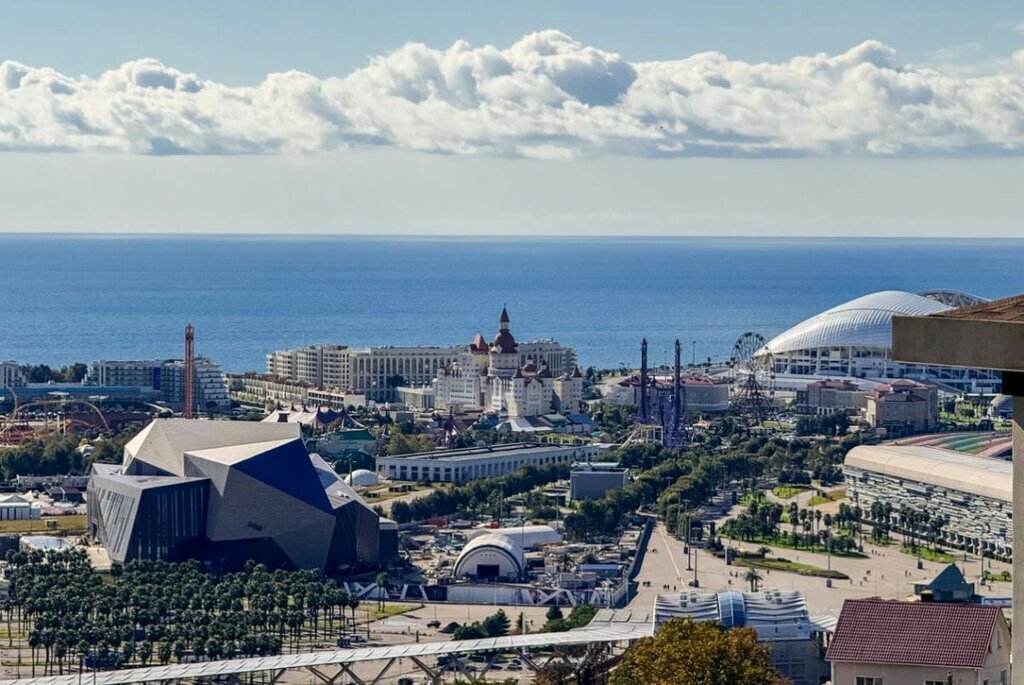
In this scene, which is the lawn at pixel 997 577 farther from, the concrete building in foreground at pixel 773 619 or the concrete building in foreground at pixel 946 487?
the concrete building in foreground at pixel 773 619

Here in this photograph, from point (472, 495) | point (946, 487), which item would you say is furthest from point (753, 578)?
point (472, 495)

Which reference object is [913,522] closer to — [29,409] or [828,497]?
[828,497]

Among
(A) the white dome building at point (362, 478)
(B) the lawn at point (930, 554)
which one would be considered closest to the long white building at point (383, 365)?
(A) the white dome building at point (362, 478)

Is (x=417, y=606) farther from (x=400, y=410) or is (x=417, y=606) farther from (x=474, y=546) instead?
(x=400, y=410)

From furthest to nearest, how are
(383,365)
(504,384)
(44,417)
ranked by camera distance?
1. (383,365)
2. (504,384)
3. (44,417)

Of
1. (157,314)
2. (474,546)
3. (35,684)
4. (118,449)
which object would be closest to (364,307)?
(157,314)

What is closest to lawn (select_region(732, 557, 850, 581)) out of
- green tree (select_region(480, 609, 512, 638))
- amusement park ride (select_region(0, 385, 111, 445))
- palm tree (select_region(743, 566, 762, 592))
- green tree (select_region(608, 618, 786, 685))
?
palm tree (select_region(743, 566, 762, 592))
